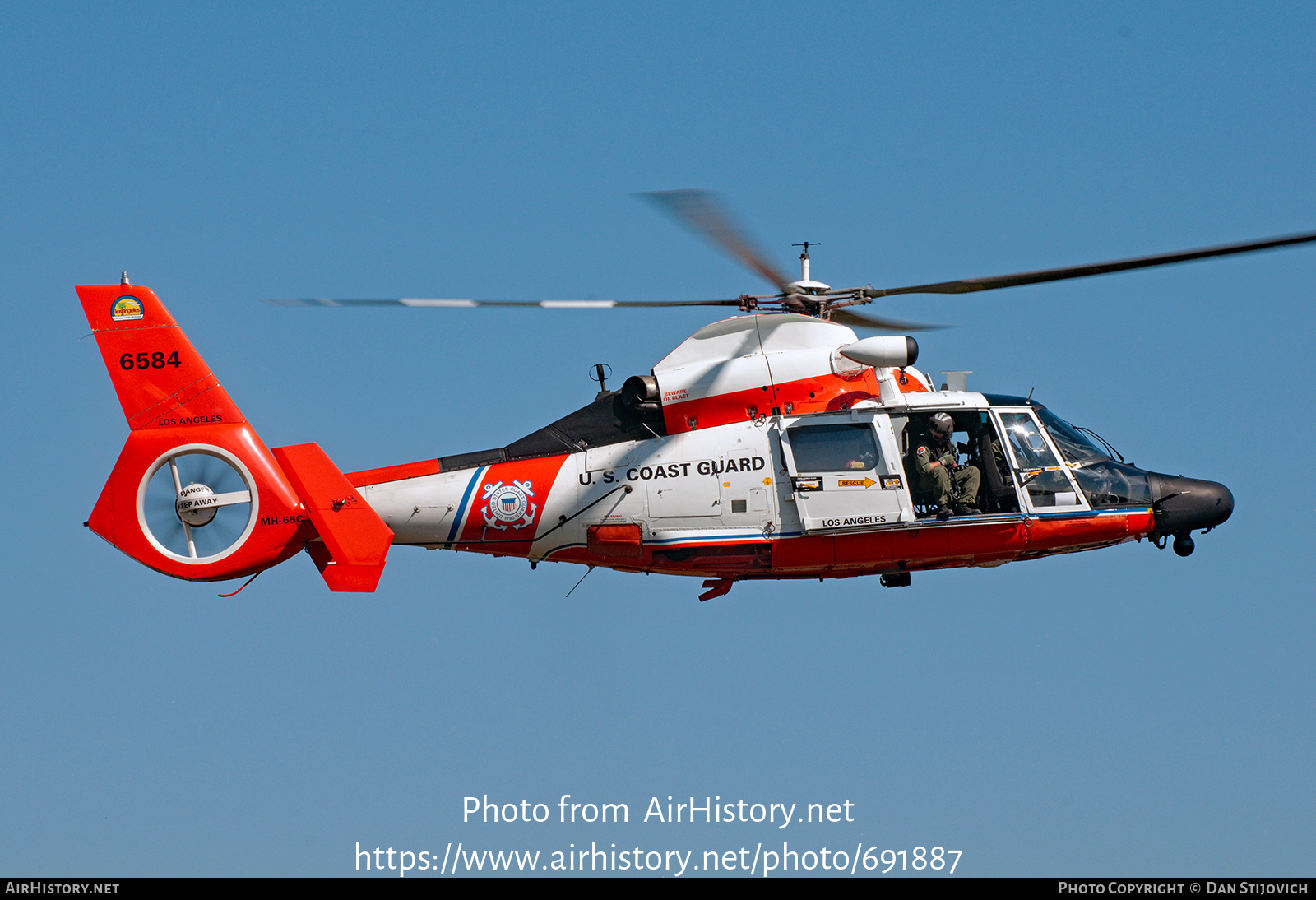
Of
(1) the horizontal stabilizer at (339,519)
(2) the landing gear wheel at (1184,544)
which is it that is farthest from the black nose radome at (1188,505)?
(1) the horizontal stabilizer at (339,519)

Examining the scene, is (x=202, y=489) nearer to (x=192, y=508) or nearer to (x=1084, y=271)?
(x=192, y=508)

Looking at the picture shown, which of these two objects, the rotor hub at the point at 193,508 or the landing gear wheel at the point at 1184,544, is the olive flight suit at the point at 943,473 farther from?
the rotor hub at the point at 193,508

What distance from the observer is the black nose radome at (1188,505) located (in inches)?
763

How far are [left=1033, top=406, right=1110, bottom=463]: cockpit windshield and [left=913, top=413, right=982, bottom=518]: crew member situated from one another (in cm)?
136

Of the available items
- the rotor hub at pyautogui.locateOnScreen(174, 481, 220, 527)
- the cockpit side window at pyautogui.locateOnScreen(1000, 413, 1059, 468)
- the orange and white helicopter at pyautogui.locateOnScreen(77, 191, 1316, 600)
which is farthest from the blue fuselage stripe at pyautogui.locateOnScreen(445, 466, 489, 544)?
the cockpit side window at pyautogui.locateOnScreen(1000, 413, 1059, 468)

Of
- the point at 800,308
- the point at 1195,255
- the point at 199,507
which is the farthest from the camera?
the point at 800,308

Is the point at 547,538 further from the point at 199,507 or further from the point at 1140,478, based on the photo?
the point at 1140,478

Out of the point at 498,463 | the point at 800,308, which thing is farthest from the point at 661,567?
the point at 800,308

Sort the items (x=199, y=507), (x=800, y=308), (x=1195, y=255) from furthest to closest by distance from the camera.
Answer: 1. (x=800, y=308)
2. (x=199, y=507)
3. (x=1195, y=255)

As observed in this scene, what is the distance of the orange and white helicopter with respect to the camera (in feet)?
57.5

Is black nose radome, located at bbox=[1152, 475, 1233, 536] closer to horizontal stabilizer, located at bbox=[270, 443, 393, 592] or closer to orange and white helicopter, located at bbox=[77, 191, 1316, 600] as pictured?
orange and white helicopter, located at bbox=[77, 191, 1316, 600]

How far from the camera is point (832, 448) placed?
59.5ft

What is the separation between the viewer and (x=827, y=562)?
18203 mm

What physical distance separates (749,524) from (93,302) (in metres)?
8.74
